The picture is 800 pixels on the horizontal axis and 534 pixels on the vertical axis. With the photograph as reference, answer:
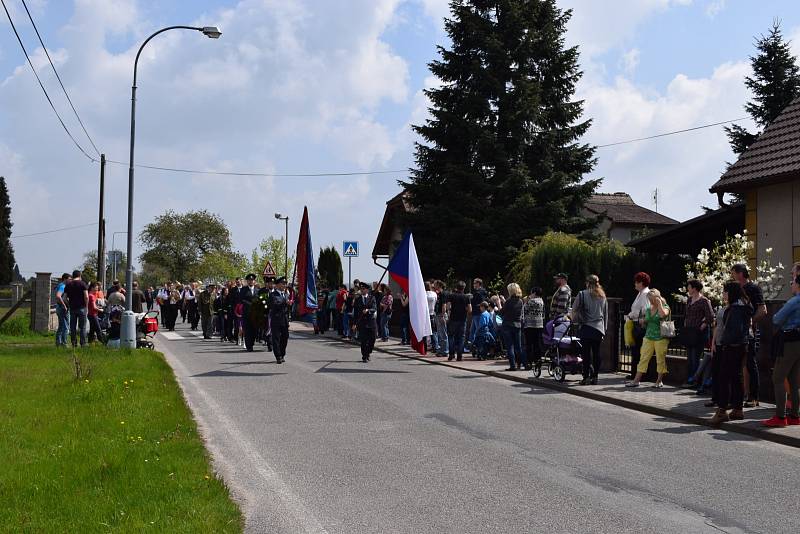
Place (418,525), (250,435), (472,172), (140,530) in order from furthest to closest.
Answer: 1. (472,172)
2. (250,435)
3. (418,525)
4. (140,530)

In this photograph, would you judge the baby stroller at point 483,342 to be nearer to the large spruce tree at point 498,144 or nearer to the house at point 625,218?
the large spruce tree at point 498,144

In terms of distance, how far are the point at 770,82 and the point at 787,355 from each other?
27.2 metres

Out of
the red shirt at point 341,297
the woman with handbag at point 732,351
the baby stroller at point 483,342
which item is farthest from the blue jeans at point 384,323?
the woman with handbag at point 732,351

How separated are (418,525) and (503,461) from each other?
2.38 m

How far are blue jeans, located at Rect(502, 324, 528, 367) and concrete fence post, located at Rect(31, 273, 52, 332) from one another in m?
15.9

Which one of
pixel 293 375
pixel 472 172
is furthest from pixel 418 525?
pixel 472 172

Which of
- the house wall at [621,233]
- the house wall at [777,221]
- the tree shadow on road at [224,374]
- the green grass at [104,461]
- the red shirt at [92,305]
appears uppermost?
the house wall at [621,233]

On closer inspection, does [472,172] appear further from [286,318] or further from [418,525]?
[418,525]

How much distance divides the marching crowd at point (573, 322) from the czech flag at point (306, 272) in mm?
800

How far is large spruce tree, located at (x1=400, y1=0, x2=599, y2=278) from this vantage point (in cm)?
3192

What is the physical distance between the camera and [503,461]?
8.10 meters

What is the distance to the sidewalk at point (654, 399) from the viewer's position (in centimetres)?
1002

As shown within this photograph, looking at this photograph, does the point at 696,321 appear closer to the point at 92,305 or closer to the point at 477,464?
the point at 477,464

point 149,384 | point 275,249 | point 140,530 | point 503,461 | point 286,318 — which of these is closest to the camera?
point 140,530
